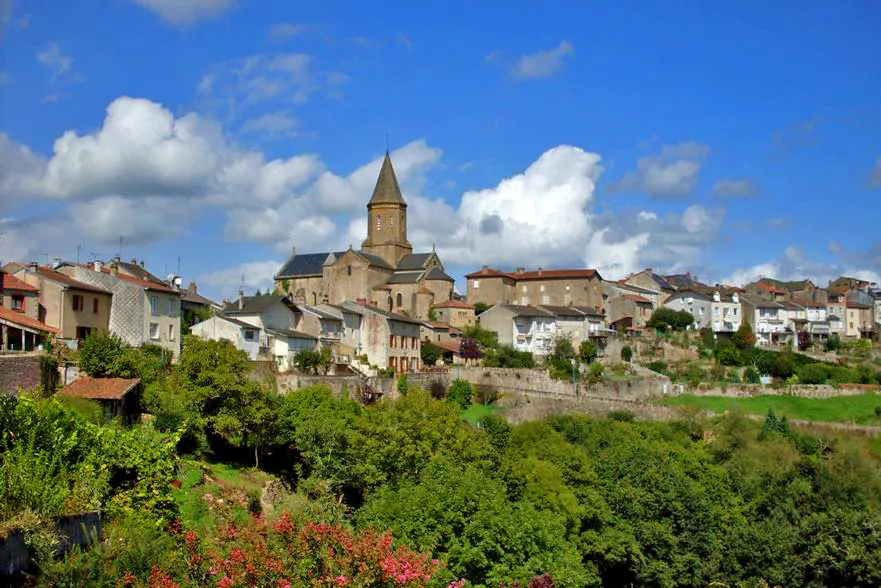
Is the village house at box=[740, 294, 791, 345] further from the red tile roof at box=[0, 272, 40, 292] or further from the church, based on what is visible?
the red tile roof at box=[0, 272, 40, 292]

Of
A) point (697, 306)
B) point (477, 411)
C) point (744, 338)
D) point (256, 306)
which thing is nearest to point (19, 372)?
point (256, 306)

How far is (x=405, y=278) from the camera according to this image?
85.3 metres

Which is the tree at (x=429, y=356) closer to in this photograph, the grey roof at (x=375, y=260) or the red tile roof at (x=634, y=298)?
the grey roof at (x=375, y=260)

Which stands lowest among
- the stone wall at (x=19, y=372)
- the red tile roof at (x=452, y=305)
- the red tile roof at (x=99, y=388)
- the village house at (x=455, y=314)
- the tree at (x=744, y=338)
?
the red tile roof at (x=99, y=388)

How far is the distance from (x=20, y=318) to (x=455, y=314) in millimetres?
48467

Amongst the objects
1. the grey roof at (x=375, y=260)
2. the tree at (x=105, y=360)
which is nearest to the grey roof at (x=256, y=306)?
the tree at (x=105, y=360)

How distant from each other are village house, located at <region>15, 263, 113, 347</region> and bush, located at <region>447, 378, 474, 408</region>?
20142 millimetres

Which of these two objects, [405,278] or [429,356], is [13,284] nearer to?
[429,356]

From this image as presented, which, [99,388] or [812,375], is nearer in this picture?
[99,388]

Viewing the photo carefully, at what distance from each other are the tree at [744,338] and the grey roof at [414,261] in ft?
97.4

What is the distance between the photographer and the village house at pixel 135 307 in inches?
1705

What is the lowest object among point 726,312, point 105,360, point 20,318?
point 105,360

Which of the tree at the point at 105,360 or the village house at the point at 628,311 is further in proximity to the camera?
the village house at the point at 628,311

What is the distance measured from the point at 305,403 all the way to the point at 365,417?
135 inches
